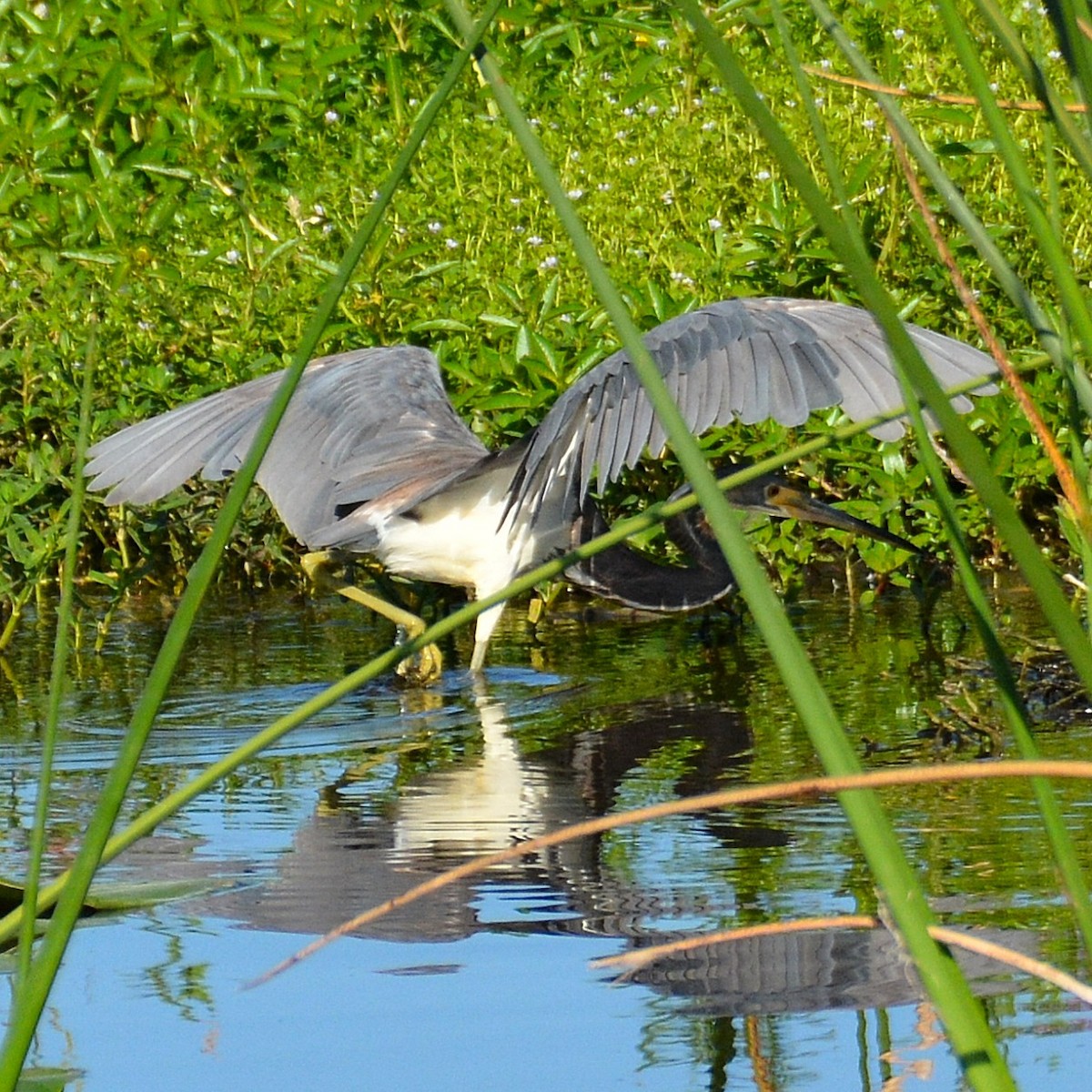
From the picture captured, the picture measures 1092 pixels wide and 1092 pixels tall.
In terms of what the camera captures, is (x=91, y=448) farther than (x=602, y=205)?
No

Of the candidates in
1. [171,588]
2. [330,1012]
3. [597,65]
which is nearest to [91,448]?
[171,588]

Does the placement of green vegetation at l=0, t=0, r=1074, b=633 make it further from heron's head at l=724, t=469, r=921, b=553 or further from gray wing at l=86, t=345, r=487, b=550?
gray wing at l=86, t=345, r=487, b=550

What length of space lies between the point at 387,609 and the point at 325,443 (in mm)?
526

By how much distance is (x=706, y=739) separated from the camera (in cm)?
411

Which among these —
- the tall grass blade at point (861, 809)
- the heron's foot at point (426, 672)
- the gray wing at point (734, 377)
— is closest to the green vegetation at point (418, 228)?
the gray wing at point (734, 377)

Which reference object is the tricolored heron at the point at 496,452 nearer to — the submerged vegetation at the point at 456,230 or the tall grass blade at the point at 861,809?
the submerged vegetation at the point at 456,230

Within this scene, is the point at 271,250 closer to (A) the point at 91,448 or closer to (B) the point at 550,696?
(A) the point at 91,448

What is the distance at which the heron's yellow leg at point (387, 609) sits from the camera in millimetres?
5113

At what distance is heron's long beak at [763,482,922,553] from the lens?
5.34 m

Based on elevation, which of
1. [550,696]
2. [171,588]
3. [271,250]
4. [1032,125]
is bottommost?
[550,696]

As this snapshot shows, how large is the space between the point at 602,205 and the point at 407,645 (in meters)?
5.58

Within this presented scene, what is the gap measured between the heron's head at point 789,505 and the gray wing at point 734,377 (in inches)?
45.9

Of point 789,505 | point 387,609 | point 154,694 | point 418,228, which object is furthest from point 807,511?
point 154,694

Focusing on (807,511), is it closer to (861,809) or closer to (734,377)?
(734,377)
